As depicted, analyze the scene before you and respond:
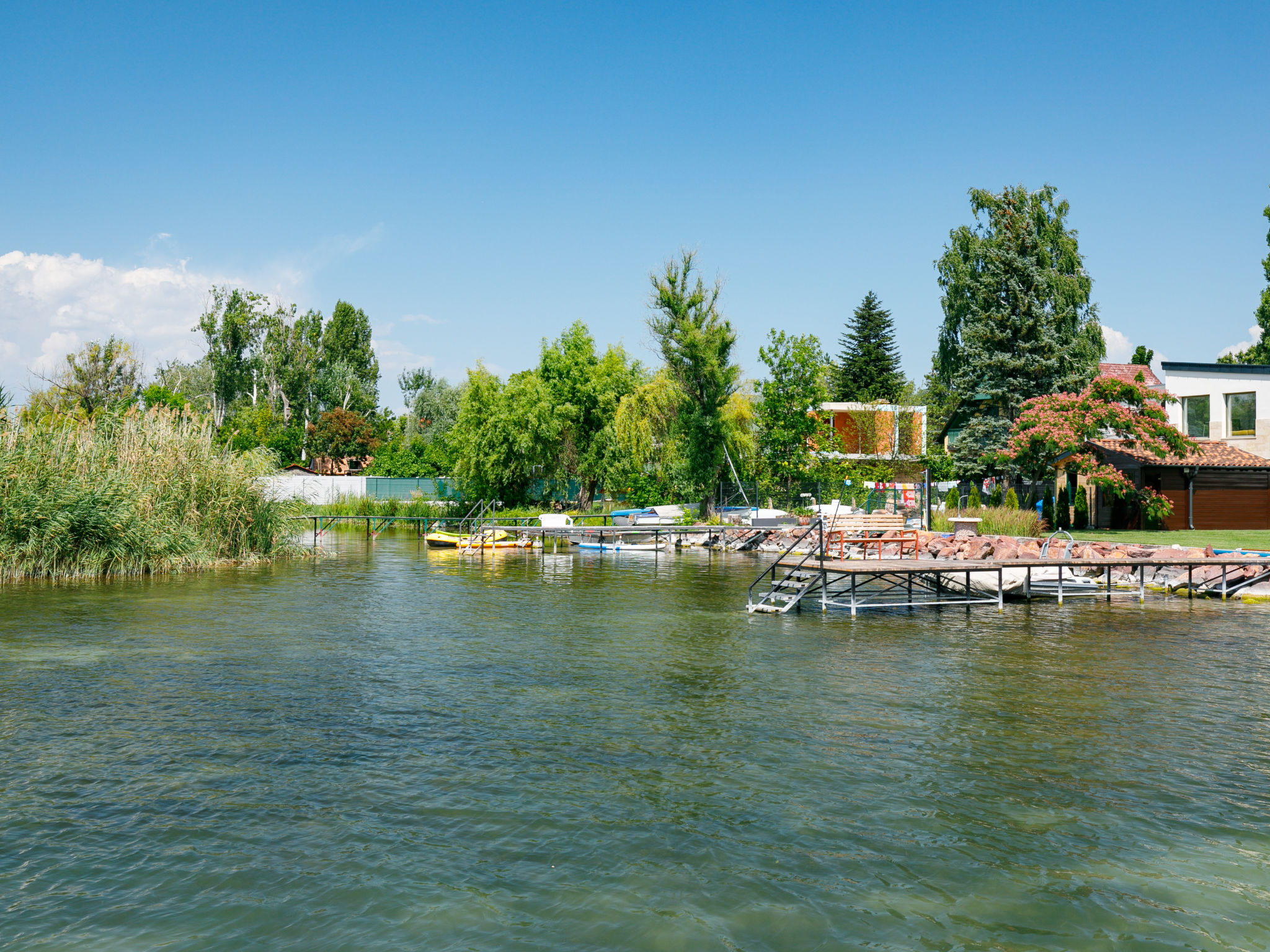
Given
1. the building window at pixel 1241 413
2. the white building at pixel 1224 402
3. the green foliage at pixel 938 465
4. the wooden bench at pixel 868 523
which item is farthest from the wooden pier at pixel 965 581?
the green foliage at pixel 938 465

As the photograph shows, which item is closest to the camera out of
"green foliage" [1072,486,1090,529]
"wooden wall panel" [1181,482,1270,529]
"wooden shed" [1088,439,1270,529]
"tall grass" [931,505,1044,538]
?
"tall grass" [931,505,1044,538]

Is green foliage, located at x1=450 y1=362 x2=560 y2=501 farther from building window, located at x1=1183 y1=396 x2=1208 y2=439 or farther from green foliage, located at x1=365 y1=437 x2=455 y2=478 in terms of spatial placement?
building window, located at x1=1183 y1=396 x2=1208 y2=439

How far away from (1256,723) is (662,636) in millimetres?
9791

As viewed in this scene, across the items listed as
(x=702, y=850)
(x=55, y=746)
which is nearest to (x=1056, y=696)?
(x=702, y=850)

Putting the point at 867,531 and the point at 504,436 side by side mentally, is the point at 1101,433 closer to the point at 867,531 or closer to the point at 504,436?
the point at 867,531

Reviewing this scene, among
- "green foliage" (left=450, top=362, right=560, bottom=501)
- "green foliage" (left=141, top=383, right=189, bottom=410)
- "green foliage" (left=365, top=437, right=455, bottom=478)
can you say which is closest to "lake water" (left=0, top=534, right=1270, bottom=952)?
"green foliage" (left=450, top=362, right=560, bottom=501)

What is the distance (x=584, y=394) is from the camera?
172 feet

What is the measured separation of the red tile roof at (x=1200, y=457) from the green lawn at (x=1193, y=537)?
2594 mm

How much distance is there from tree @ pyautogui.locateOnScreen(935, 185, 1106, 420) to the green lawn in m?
9.82

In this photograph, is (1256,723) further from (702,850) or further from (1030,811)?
(702,850)

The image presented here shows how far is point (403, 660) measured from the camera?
52.5 feet

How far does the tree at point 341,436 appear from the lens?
83938 mm

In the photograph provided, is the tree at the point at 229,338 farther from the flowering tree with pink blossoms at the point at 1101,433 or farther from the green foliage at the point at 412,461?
the flowering tree with pink blossoms at the point at 1101,433

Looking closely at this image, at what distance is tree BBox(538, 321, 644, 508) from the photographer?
51688 millimetres
